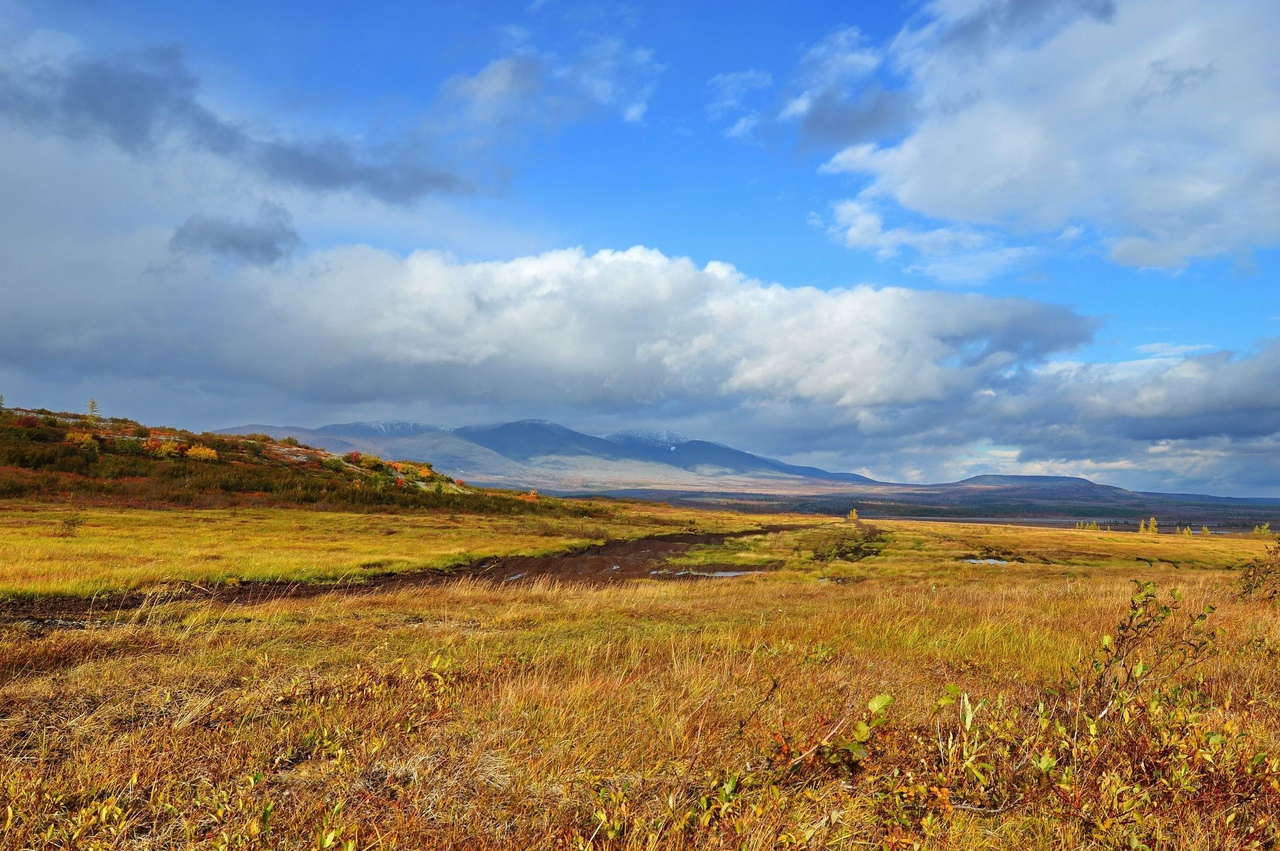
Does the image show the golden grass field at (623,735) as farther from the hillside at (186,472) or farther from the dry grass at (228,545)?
the hillside at (186,472)

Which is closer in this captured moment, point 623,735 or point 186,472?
point 623,735

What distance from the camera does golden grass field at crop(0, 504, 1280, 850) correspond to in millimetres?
3816

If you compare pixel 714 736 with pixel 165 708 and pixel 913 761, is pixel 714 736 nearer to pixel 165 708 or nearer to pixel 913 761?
pixel 913 761

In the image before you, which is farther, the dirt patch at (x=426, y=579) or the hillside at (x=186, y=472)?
the hillside at (x=186, y=472)

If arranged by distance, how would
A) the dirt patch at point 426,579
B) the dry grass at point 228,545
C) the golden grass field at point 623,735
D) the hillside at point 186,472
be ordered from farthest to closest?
the hillside at point 186,472, the dry grass at point 228,545, the dirt patch at point 426,579, the golden grass field at point 623,735

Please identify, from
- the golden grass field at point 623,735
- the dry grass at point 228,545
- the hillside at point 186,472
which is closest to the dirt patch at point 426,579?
the dry grass at point 228,545

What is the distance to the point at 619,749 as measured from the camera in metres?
5.02

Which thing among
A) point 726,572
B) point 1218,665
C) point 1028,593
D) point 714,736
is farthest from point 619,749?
point 726,572

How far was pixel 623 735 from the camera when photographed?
5.24 metres

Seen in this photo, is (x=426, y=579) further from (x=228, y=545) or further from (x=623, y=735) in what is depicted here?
(x=623, y=735)

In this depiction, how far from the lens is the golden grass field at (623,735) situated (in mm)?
3816

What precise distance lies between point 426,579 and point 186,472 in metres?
29.1

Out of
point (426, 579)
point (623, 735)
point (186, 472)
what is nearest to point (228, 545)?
point (426, 579)

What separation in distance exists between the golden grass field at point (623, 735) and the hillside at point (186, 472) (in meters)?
32.6
